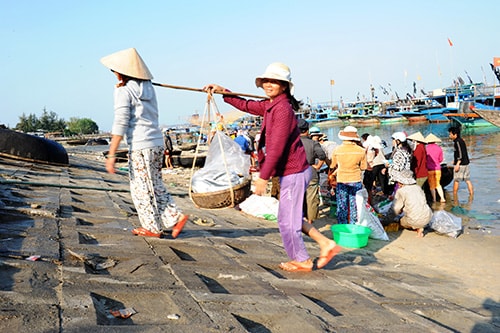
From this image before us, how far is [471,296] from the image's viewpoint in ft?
12.5

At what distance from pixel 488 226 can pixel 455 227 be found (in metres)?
1.32

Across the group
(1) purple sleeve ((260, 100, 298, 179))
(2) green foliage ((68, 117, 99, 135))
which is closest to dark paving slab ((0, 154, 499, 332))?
(1) purple sleeve ((260, 100, 298, 179))

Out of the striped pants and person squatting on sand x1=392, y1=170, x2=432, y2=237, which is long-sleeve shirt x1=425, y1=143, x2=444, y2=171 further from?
the striped pants

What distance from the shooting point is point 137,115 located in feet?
13.0

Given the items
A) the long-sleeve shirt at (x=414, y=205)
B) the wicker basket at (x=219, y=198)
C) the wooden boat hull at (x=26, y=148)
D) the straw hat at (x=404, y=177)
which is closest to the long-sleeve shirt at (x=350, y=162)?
the straw hat at (x=404, y=177)

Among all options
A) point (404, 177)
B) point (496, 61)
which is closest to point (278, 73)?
point (404, 177)

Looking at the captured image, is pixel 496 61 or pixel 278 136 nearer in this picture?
pixel 278 136

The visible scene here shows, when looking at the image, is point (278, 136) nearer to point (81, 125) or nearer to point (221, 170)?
point (221, 170)

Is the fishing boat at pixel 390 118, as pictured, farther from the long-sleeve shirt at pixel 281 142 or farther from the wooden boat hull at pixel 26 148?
the long-sleeve shirt at pixel 281 142

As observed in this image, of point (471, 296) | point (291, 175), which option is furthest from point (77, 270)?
point (471, 296)

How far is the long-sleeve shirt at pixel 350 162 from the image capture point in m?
6.38

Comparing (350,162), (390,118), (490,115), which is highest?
(350,162)

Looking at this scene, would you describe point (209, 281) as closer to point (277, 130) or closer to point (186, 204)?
point (277, 130)

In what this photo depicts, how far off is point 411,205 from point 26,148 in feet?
28.3
